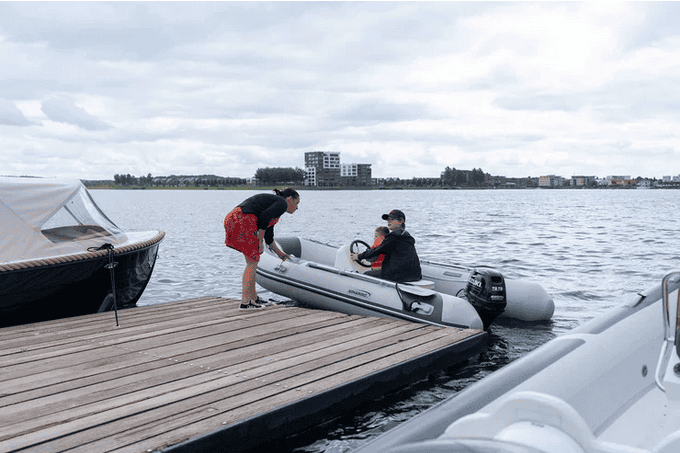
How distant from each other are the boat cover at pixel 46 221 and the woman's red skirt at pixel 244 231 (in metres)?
1.96

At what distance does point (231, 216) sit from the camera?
265 inches

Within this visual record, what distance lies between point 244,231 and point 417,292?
232 centimetres

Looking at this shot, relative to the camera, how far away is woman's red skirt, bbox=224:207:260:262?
6.70 m

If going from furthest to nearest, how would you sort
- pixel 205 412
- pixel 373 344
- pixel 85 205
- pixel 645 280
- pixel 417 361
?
pixel 645 280, pixel 85 205, pixel 373 344, pixel 417 361, pixel 205 412

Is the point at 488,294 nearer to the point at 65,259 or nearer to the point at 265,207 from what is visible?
the point at 265,207

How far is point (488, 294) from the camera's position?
20.8ft

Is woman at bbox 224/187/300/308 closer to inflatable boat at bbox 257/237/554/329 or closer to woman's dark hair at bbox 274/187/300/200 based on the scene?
woman's dark hair at bbox 274/187/300/200

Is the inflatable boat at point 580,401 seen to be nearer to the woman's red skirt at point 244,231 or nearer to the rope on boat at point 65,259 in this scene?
the woman's red skirt at point 244,231

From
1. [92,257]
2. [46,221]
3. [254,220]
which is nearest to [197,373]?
[254,220]

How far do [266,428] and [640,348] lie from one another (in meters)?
2.48

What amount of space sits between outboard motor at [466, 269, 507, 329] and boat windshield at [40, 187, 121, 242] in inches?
210

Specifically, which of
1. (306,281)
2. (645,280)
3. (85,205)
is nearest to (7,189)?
(85,205)

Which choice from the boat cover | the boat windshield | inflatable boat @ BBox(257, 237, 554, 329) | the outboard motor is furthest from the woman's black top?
the outboard motor

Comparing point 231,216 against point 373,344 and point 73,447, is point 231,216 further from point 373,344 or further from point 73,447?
point 73,447
